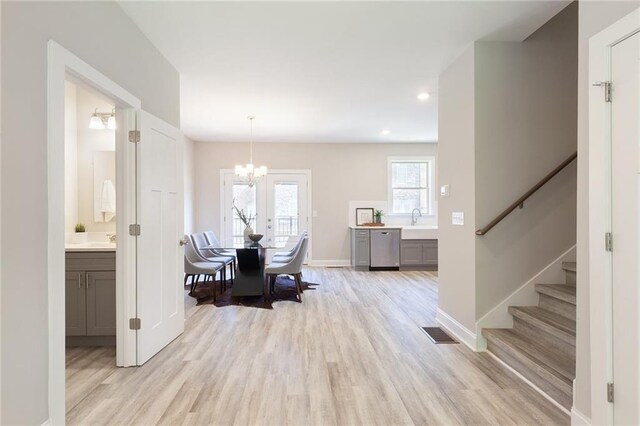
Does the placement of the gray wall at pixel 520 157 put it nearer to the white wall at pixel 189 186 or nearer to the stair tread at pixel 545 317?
the stair tread at pixel 545 317

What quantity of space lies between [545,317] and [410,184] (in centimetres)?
495

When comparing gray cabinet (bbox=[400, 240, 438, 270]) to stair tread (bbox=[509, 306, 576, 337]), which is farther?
gray cabinet (bbox=[400, 240, 438, 270])

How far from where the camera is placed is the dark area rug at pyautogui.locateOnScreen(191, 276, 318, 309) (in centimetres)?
424

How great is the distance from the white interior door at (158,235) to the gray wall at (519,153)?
9.23ft

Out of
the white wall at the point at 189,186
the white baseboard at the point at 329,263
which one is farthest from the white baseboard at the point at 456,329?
the white wall at the point at 189,186

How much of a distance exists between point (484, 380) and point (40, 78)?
11.0ft

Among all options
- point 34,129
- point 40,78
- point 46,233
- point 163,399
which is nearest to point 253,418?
point 163,399

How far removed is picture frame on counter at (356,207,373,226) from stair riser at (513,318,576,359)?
4.46 metres

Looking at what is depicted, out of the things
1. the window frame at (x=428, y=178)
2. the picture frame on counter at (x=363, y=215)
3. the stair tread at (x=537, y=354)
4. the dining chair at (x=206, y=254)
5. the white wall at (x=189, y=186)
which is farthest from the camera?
the window frame at (x=428, y=178)

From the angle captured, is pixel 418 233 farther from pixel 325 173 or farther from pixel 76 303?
pixel 76 303

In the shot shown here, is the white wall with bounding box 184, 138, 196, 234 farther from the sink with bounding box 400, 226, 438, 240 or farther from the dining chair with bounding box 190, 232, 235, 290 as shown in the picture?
the sink with bounding box 400, 226, 438, 240

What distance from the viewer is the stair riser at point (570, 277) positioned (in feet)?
8.91

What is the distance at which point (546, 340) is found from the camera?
246 centimetres

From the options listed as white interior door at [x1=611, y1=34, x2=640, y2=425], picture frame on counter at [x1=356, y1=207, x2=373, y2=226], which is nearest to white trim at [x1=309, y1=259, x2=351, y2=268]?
picture frame on counter at [x1=356, y1=207, x2=373, y2=226]
